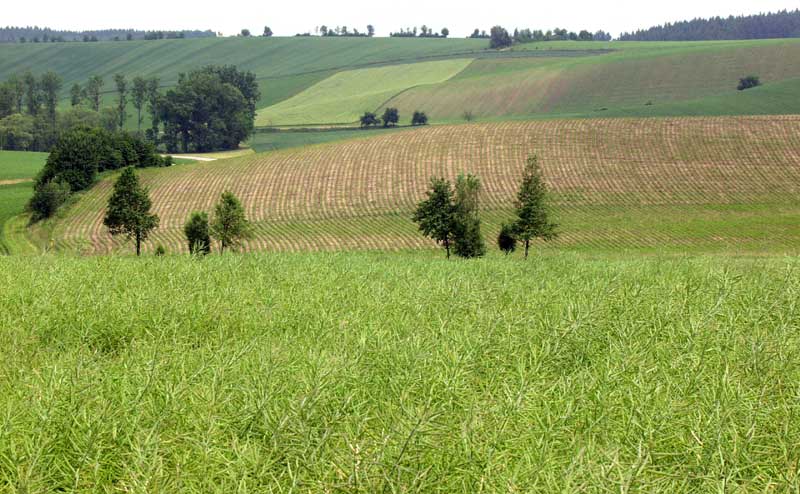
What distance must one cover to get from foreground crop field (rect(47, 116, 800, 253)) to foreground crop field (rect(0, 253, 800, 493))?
150ft

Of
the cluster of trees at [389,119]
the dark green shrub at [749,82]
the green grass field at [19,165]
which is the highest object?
the dark green shrub at [749,82]

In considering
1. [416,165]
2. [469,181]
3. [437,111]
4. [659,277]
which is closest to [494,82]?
→ [437,111]

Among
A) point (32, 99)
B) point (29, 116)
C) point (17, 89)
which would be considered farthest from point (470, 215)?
point (17, 89)

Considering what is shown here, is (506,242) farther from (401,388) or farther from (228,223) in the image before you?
(401,388)

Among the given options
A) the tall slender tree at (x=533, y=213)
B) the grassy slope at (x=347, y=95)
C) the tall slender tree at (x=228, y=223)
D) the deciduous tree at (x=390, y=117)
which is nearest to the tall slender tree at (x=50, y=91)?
the grassy slope at (x=347, y=95)

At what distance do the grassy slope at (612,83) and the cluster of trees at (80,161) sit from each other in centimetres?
7508

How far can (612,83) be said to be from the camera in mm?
148500

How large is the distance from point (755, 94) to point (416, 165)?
6981 cm

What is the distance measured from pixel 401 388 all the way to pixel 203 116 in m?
143

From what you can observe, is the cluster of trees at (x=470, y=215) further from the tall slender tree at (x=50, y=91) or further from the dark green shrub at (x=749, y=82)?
the tall slender tree at (x=50, y=91)

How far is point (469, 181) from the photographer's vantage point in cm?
4403

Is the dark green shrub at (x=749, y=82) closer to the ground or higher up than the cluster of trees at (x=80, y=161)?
higher up

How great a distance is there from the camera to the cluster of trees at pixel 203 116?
455ft

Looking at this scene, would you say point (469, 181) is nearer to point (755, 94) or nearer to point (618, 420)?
point (618, 420)
